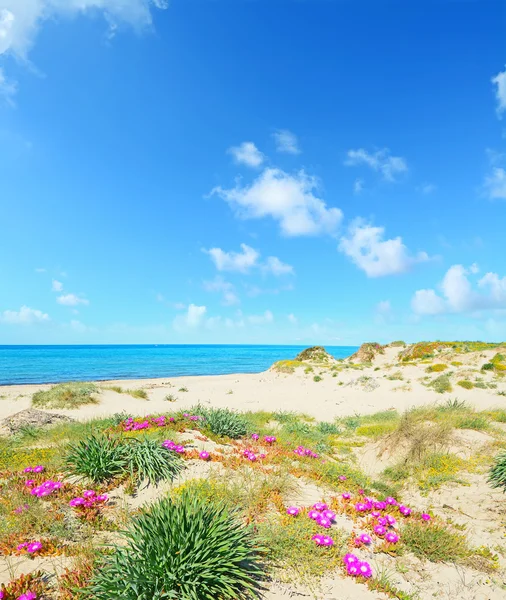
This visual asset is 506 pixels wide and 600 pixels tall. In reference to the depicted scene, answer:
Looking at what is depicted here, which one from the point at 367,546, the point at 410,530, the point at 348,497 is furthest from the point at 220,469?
the point at 410,530

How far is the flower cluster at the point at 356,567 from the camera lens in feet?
13.0

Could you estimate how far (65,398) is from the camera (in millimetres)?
18641

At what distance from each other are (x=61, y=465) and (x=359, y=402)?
17707 mm

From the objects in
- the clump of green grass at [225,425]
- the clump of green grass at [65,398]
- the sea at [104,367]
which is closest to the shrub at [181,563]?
the clump of green grass at [225,425]

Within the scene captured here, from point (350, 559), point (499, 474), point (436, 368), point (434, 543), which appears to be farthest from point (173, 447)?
point (436, 368)

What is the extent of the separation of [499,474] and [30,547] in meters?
8.79

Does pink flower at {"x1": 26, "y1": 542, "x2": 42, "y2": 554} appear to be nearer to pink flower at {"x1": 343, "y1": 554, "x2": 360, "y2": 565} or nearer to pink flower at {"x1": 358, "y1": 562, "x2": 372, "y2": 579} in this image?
pink flower at {"x1": 343, "y1": 554, "x2": 360, "y2": 565}

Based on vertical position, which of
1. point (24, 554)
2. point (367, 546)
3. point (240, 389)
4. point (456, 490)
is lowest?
point (240, 389)

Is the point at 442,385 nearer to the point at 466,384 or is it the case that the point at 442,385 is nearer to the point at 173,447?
the point at 466,384

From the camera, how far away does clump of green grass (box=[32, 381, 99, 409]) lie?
1814 cm

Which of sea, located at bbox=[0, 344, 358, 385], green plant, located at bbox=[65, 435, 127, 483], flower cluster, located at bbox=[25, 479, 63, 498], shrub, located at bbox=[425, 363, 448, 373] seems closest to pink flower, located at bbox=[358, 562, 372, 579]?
green plant, located at bbox=[65, 435, 127, 483]

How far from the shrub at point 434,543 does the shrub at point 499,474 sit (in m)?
2.64

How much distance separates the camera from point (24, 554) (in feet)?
13.1

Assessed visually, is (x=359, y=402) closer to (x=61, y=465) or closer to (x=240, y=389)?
(x=240, y=389)
